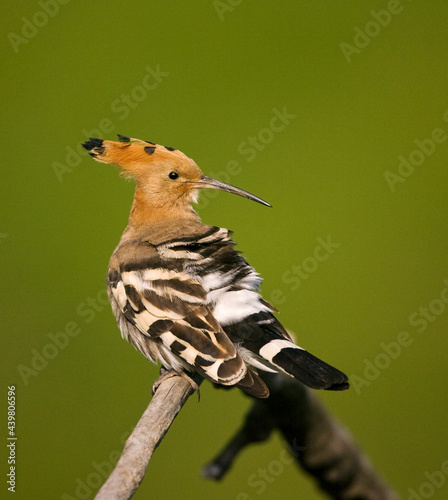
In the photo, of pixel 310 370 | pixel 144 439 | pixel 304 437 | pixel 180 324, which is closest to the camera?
pixel 144 439

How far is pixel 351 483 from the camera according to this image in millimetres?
1904

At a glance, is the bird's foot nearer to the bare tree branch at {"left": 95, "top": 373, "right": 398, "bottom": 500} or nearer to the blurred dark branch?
the bare tree branch at {"left": 95, "top": 373, "right": 398, "bottom": 500}

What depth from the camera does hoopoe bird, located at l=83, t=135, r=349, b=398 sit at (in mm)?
1595

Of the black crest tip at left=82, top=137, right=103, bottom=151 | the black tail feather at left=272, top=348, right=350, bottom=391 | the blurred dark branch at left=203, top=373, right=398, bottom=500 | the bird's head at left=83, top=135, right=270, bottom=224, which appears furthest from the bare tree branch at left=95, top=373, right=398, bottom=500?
the black crest tip at left=82, top=137, right=103, bottom=151

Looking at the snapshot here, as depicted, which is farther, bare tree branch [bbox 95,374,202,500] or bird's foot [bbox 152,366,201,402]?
bird's foot [bbox 152,366,201,402]

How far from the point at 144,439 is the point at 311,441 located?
0.72m

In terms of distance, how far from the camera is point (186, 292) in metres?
1.76

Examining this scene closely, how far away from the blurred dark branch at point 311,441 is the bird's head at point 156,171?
635 mm

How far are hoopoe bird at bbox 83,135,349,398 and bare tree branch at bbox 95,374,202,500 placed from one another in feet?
0.23

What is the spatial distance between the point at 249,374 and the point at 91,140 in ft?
3.21

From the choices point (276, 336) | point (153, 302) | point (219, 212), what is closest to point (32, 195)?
point (219, 212)

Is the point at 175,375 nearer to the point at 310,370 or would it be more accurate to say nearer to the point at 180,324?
the point at 180,324

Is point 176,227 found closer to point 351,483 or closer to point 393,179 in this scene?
point 351,483

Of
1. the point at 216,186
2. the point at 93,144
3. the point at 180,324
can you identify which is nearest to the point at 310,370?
the point at 180,324
